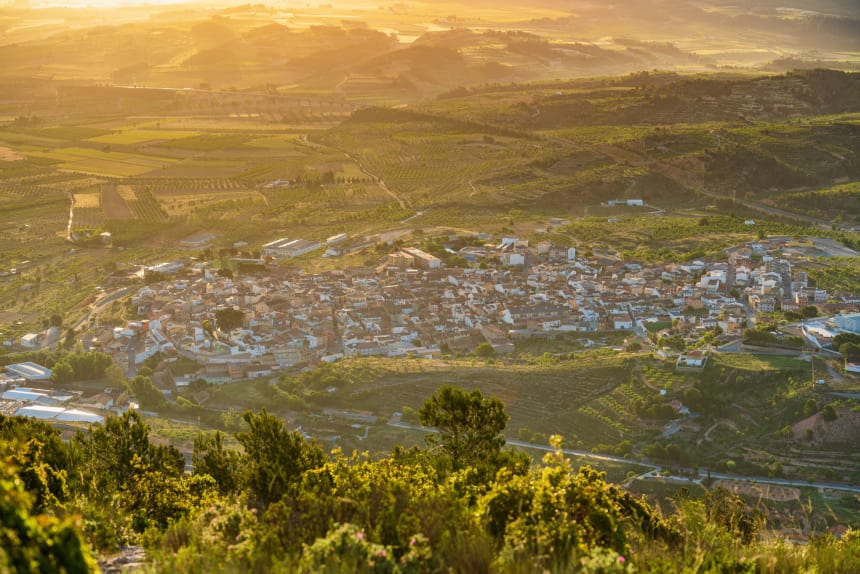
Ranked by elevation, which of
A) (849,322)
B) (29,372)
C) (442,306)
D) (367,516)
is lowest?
(29,372)

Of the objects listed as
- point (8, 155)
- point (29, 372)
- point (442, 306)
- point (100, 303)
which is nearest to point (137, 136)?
point (8, 155)

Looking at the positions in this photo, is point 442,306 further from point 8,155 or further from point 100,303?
point 8,155

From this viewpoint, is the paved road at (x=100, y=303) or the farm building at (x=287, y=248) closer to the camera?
the paved road at (x=100, y=303)

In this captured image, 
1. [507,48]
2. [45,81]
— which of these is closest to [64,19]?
[45,81]

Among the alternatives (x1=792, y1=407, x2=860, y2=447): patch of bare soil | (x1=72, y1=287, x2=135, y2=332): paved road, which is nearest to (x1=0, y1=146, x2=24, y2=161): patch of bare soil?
(x1=72, y1=287, x2=135, y2=332): paved road

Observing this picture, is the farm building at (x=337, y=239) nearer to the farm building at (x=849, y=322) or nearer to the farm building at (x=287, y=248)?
the farm building at (x=287, y=248)

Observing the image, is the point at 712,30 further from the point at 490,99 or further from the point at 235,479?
the point at 235,479

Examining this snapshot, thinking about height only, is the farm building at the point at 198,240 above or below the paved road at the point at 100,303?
above

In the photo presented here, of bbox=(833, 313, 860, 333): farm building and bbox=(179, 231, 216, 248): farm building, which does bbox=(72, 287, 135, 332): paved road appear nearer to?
bbox=(179, 231, 216, 248): farm building

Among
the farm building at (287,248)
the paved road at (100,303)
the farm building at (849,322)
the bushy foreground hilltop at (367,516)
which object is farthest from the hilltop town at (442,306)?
the bushy foreground hilltop at (367,516)
